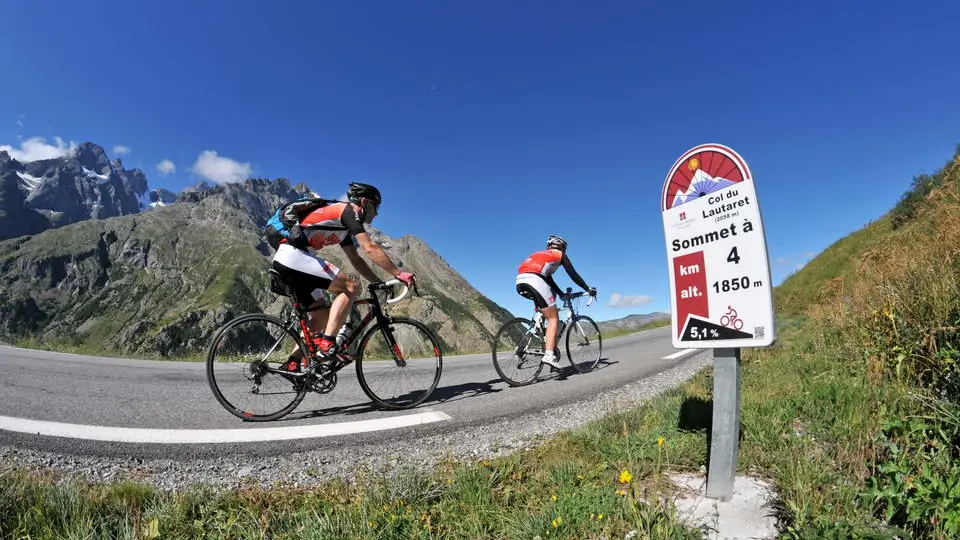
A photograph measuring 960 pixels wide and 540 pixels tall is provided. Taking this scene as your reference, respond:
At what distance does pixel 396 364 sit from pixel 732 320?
4005mm

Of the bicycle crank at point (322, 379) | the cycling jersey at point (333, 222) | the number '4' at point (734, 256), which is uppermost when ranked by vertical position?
the cycling jersey at point (333, 222)

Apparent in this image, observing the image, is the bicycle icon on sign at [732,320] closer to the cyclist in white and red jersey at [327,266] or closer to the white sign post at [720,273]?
the white sign post at [720,273]

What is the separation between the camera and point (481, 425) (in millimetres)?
4207

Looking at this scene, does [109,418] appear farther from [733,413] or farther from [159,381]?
[733,413]

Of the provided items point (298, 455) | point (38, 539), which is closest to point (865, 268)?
point (298, 455)

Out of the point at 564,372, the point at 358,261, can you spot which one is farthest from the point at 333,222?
the point at 564,372

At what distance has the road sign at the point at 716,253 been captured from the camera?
2.19 m

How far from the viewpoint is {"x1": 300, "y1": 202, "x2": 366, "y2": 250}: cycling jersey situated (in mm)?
4492

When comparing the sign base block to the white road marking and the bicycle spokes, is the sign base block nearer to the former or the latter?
the white road marking

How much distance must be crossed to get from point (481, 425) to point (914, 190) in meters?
14.5

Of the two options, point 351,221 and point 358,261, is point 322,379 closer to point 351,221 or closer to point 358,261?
point 358,261

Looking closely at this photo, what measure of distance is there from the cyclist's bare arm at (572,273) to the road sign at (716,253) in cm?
468

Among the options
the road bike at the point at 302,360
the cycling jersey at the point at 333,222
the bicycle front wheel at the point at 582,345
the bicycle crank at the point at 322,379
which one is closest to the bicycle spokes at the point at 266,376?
the road bike at the point at 302,360

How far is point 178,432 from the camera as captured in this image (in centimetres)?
355
